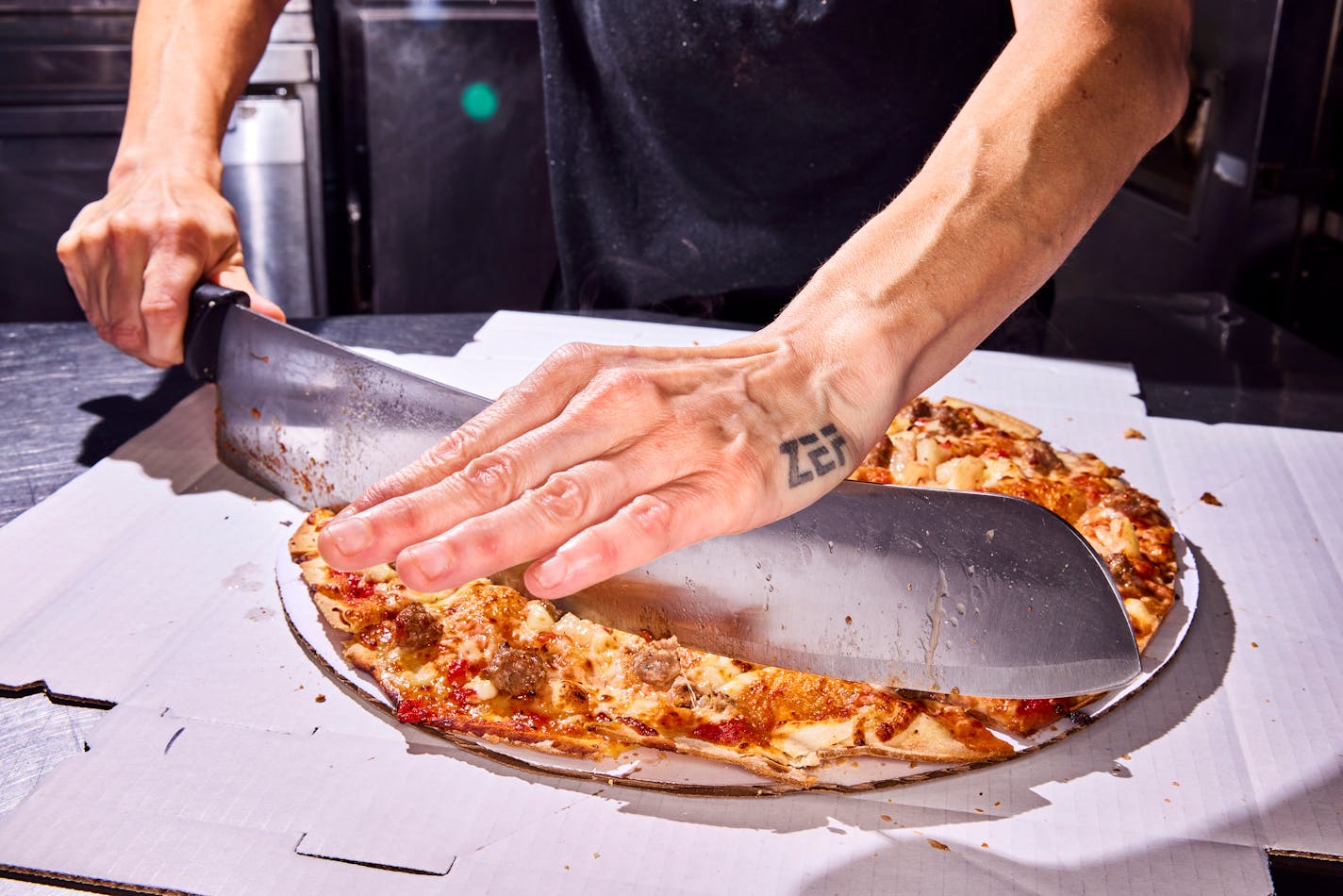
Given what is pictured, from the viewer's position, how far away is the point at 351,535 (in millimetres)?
652

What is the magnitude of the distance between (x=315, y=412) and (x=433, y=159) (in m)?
1.91

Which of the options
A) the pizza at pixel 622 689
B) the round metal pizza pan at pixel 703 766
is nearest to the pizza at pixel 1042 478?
the pizza at pixel 622 689

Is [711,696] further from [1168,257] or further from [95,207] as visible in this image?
[1168,257]

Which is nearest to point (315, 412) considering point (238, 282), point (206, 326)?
point (206, 326)

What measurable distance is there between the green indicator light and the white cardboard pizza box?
1.92m

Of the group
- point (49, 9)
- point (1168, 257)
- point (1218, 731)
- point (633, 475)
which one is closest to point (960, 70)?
point (1218, 731)

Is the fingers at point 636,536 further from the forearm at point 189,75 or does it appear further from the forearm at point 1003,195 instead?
the forearm at point 189,75

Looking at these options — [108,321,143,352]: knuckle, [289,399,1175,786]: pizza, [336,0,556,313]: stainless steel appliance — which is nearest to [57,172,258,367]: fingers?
[108,321,143,352]: knuckle

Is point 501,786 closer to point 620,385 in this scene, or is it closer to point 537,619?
point 537,619

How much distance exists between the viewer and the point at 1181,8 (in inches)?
39.5

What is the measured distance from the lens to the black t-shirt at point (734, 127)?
1504 millimetres

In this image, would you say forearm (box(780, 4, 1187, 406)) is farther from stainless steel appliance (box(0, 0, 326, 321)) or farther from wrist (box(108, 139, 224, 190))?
stainless steel appliance (box(0, 0, 326, 321))

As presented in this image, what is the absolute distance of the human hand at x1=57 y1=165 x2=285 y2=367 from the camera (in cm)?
118

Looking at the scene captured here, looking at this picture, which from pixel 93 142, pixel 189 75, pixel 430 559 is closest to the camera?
pixel 430 559
